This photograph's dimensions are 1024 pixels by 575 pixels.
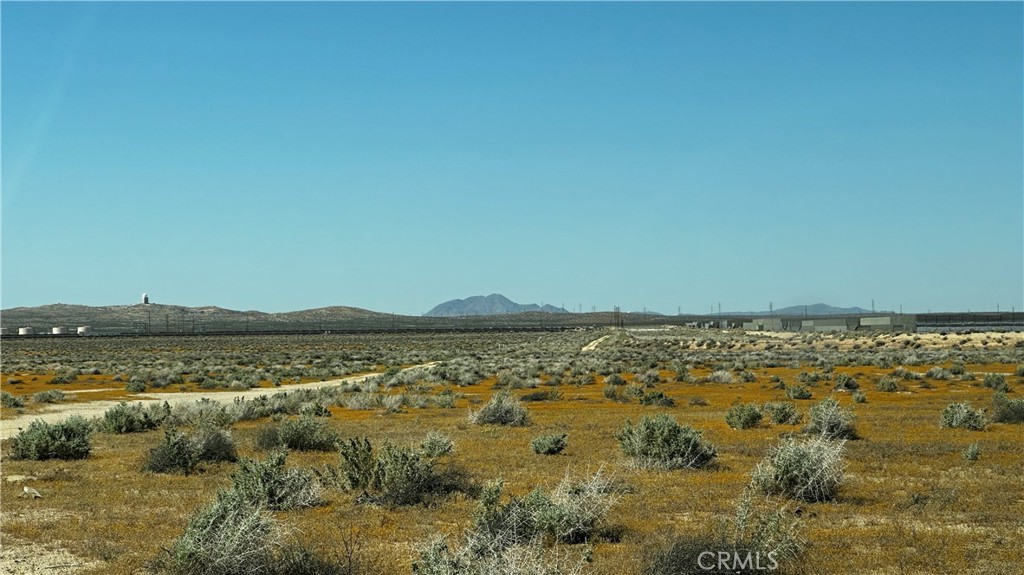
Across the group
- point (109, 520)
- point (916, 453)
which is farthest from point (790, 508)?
point (109, 520)

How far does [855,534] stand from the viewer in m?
10.4

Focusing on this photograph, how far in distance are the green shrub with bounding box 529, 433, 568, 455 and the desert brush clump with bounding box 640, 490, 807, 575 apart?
7475 mm

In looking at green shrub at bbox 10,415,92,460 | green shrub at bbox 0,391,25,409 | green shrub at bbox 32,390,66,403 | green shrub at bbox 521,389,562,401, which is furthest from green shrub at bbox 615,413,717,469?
green shrub at bbox 32,390,66,403

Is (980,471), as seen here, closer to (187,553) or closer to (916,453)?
(916,453)

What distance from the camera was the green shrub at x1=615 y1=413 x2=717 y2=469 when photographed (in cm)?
1498

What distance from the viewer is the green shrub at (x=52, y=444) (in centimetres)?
1731

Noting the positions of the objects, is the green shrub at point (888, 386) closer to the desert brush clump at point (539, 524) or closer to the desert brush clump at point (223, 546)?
the desert brush clump at point (539, 524)

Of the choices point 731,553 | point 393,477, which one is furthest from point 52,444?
point 731,553

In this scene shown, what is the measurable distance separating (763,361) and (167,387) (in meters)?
33.9

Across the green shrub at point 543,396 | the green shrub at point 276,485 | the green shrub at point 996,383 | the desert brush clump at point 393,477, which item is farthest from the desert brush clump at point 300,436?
the green shrub at point 996,383

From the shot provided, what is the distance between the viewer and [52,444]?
56.9 feet

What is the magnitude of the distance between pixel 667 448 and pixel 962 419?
8.64 meters

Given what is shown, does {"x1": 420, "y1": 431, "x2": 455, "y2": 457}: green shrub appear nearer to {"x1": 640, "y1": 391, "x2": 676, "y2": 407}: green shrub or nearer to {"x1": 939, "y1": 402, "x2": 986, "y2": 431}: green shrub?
{"x1": 939, "y1": 402, "x2": 986, "y2": 431}: green shrub

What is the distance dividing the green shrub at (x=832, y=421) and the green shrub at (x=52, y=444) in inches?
589
